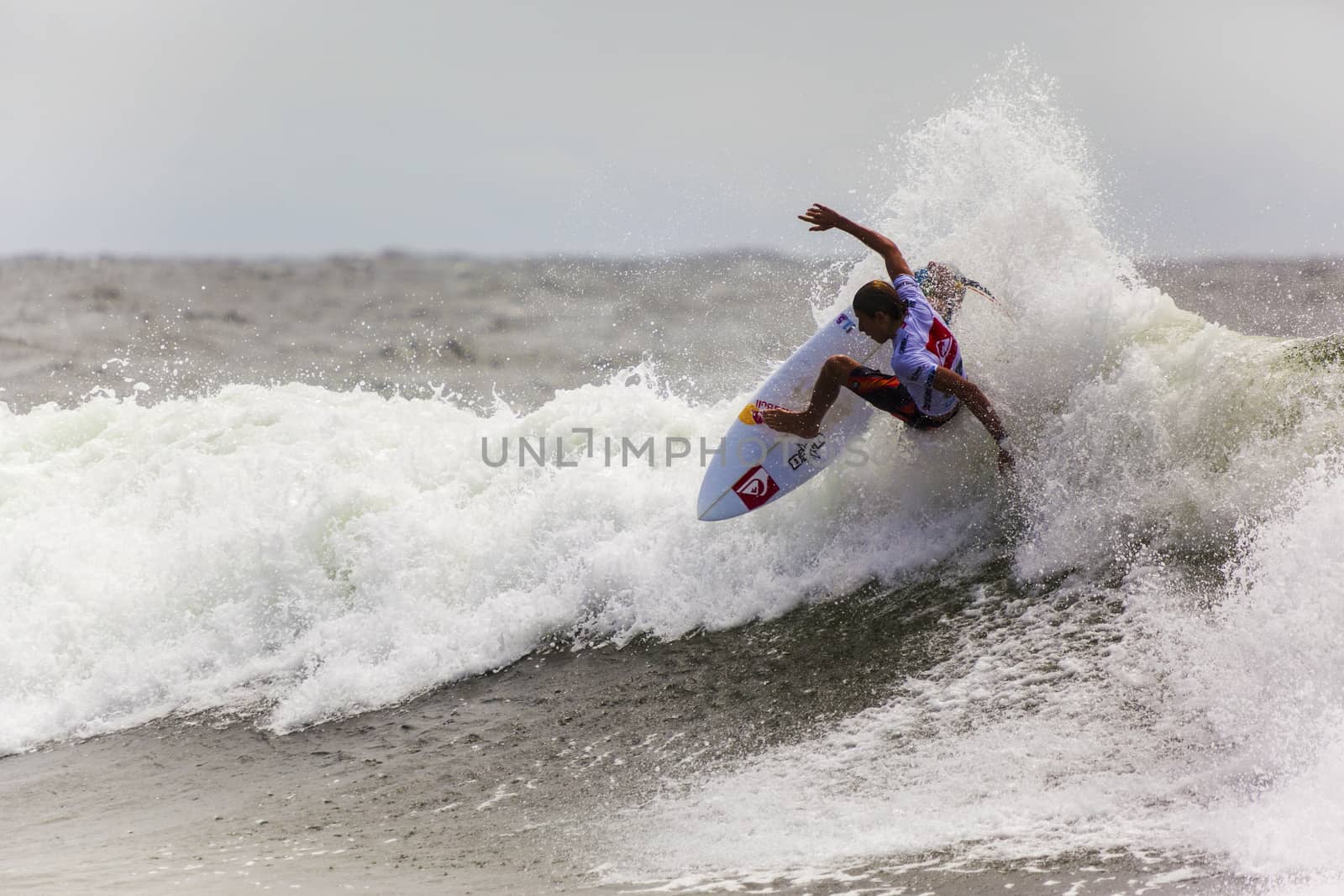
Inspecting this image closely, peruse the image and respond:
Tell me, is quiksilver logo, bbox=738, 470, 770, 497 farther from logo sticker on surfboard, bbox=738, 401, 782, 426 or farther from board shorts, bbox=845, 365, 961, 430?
board shorts, bbox=845, 365, 961, 430

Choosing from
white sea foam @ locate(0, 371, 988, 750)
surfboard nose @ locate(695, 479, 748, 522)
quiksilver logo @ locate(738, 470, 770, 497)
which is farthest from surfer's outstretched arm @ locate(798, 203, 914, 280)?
surfboard nose @ locate(695, 479, 748, 522)

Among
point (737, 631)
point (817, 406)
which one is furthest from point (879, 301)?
point (737, 631)

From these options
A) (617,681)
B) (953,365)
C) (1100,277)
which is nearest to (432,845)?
(617,681)

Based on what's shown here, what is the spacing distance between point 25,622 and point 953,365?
6.91 metres

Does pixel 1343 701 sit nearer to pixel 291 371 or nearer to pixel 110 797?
pixel 110 797

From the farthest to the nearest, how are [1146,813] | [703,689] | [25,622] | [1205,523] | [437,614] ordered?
1. [25,622]
2. [437,614]
3. [703,689]
4. [1205,523]
5. [1146,813]

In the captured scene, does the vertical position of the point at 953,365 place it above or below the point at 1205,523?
above

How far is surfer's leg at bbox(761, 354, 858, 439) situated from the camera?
6184mm

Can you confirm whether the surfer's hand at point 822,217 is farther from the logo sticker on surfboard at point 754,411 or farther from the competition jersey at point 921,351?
the logo sticker on surfboard at point 754,411

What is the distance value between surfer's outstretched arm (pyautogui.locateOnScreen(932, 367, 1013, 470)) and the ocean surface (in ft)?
1.02

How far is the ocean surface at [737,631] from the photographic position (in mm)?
4281

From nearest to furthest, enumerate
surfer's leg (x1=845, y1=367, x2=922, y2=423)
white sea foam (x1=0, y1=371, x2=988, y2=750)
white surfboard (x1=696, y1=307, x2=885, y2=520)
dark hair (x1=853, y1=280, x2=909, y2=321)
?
dark hair (x1=853, y1=280, x2=909, y2=321) < surfer's leg (x1=845, y1=367, x2=922, y2=423) < white surfboard (x1=696, y1=307, x2=885, y2=520) < white sea foam (x1=0, y1=371, x2=988, y2=750)

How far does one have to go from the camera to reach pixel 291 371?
2014 centimetres

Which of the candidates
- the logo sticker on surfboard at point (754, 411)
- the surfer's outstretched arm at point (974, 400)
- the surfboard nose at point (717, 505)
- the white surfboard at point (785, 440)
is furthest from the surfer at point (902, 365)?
the surfboard nose at point (717, 505)
